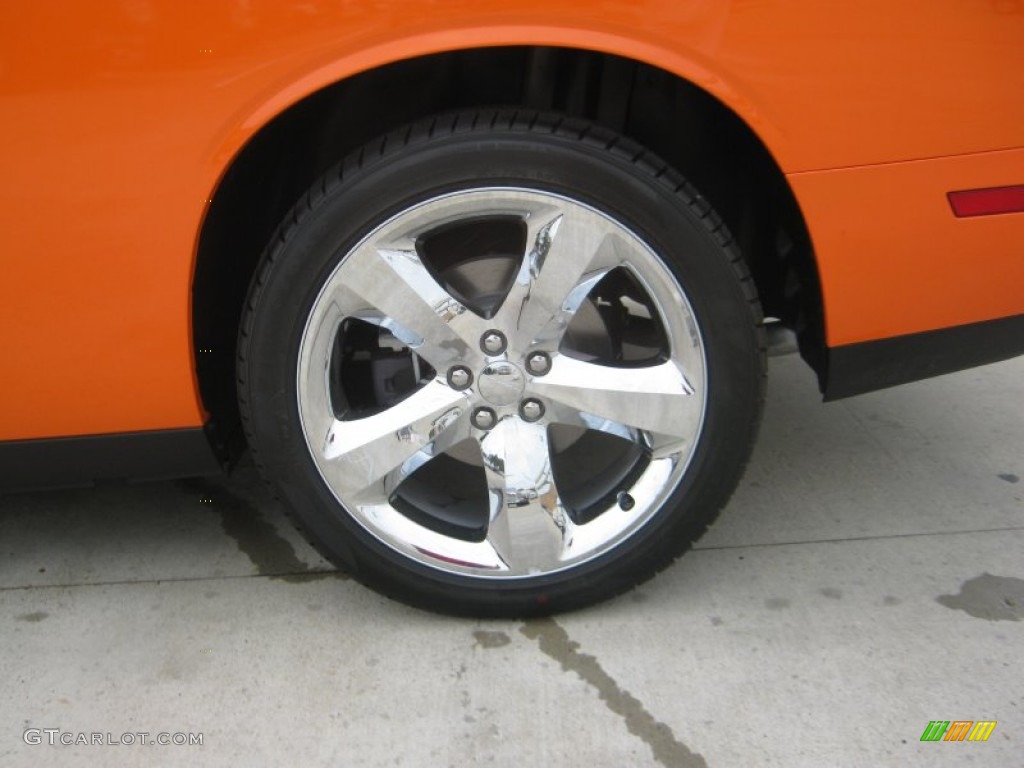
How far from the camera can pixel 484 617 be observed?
2.06m

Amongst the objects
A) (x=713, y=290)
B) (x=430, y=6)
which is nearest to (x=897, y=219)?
(x=713, y=290)

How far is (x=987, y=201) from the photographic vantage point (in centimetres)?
180

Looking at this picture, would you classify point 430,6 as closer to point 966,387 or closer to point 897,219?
point 897,219

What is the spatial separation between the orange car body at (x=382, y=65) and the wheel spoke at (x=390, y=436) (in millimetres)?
358

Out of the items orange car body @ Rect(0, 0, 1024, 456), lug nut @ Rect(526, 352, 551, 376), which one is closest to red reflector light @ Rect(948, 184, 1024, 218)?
orange car body @ Rect(0, 0, 1024, 456)

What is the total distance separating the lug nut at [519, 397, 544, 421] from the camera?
1937 mm

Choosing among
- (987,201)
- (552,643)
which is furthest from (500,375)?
(987,201)

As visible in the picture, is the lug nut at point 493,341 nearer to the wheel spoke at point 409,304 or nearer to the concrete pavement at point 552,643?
the wheel spoke at point 409,304

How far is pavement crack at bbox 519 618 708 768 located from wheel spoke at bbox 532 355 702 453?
0.47 m

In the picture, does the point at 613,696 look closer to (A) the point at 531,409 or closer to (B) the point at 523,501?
(B) the point at 523,501

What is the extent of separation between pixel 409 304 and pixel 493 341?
174mm

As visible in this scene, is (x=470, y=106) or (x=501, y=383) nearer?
(x=501, y=383)

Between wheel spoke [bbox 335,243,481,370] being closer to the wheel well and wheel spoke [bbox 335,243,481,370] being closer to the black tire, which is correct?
the black tire

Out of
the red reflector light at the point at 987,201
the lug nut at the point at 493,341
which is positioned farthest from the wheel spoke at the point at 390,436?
the red reflector light at the point at 987,201
